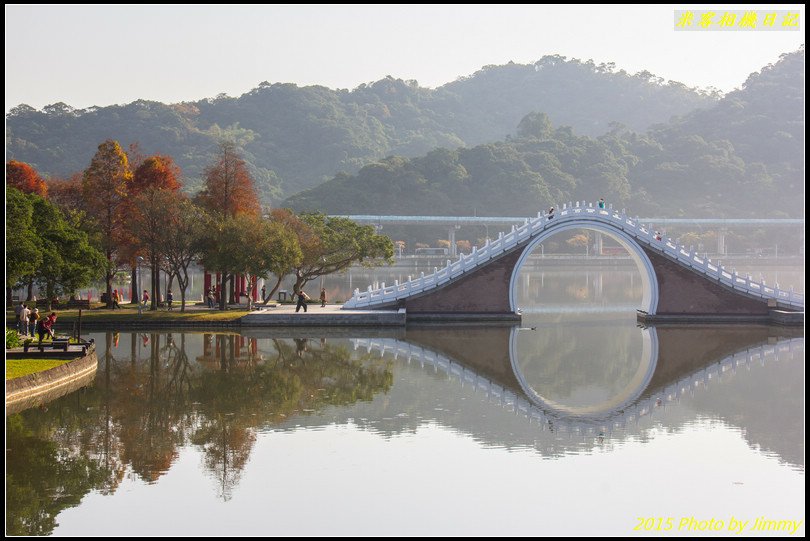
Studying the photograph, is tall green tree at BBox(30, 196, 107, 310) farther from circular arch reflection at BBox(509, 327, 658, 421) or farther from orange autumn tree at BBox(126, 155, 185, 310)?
circular arch reflection at BBox(509, 327, 658, 421)

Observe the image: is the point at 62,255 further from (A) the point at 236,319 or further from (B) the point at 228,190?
(B) the point at 228,190

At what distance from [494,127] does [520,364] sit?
166m

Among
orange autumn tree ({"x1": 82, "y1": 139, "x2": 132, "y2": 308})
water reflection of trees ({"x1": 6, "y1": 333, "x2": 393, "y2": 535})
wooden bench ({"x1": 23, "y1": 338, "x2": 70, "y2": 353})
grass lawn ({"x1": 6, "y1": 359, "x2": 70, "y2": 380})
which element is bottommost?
water reflection of trees ({"x1": 6, "y1": 333, "x2": 393, "y2": 535})

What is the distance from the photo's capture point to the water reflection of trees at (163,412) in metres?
18.8

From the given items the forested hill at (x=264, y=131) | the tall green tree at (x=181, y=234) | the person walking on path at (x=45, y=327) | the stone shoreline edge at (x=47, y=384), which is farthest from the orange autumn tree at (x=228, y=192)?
the forested hill at (x=264, y=131)

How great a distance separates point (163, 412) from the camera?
25.0m

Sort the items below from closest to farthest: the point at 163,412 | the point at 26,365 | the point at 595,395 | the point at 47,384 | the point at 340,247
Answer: the point at 163,412 < the point at 47,384 < the point at 26,365 < the point at 595,395 < the point at 340,247

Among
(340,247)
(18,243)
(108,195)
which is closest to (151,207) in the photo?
(108,195)

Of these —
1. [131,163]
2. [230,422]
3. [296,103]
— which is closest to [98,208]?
[131,163]

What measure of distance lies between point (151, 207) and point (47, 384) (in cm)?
1813

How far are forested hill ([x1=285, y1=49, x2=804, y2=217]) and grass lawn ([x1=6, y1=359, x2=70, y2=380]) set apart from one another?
287 ft

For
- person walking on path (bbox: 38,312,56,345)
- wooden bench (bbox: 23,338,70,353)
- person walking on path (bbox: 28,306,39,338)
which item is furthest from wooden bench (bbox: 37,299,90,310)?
wooden bench (bbox: 23,338,70,353)

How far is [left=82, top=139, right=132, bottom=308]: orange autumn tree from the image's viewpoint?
47.4 metres

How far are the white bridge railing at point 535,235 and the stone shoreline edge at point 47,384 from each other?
1696 cm
